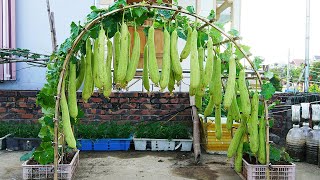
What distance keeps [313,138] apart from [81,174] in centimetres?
314

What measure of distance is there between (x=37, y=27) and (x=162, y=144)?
10.3 ft

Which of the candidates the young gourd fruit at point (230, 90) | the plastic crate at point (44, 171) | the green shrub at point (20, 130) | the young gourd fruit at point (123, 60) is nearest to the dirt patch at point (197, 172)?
the plastic crate at point (44, 171)

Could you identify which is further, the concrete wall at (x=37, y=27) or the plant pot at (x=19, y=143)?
the concrete wall at (x=37, y=27)

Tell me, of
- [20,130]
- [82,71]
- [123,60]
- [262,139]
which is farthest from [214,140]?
[123,60]

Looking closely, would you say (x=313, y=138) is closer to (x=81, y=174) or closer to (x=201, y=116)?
(x=201, y=116)

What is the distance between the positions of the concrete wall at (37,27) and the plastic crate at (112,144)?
190 centimetres

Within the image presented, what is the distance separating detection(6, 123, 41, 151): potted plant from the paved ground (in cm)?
18

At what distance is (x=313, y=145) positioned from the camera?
17.2ft

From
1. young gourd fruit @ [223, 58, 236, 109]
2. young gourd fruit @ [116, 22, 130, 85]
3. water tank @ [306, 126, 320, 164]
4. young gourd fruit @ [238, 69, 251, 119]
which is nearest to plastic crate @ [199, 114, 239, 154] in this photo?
water tank @ [306, 126, 320, 164]

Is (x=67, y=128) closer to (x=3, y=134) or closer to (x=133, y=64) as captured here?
(x=133, y=64)

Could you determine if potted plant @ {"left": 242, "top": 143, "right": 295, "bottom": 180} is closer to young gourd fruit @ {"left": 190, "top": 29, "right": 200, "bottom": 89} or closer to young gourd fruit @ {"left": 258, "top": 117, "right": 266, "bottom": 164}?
young gourd fruit @ {"left": 258, "top": 117, "right": 266, "bottom": 164}

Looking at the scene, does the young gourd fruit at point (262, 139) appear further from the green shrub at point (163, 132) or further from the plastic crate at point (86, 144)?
the plastic crate at point (86, 144)

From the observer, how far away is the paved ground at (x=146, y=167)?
4668 millimetres

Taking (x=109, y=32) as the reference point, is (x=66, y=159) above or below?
below
